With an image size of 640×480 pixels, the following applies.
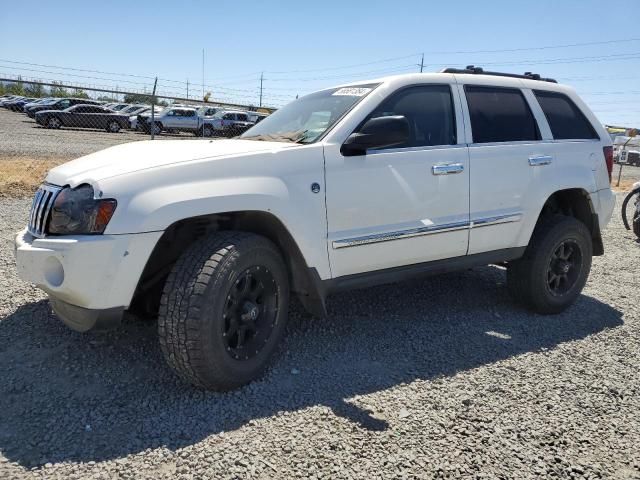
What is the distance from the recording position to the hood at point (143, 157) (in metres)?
2.95

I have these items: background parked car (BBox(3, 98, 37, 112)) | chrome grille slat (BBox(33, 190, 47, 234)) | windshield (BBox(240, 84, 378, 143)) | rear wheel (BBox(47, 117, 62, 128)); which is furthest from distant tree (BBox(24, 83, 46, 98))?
chrome grille slat (BBox(33, 190, 47, 234))

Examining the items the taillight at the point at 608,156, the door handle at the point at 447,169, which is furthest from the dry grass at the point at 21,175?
the taillight at the point at 608,156

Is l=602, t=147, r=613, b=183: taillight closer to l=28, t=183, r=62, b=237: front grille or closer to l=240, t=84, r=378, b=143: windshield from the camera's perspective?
l=240, t=84, r=378, b=143: windshield

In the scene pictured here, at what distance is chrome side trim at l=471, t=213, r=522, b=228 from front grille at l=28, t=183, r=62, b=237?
2855 millimetres

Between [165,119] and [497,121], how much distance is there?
83.8ft

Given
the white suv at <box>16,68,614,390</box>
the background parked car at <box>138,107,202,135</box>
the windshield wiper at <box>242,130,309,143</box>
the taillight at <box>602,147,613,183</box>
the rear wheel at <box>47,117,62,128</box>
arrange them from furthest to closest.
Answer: the background parked car at <box>138,107,202,135</box> < the rear wheel at <box>47,117,62,128</box> < the taillight at <box>602,147,613,183</box> < the windshield wiper at <box>242,130,309,143</box> < the white suv at <box>16,68,614,390</box>

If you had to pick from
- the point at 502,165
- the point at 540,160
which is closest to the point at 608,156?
the point at 540,160

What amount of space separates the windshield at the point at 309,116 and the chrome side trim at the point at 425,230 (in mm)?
700

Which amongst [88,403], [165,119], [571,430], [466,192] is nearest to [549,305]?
[466,192]

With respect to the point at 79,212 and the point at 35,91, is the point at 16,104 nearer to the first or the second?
the point at 35,91

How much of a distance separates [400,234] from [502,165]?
3.77 ft

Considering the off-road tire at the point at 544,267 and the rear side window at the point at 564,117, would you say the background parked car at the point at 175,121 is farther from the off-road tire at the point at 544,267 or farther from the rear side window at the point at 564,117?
the off-road tire at the point at 544,267

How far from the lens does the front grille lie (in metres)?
3.03

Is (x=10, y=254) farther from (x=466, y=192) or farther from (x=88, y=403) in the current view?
(x=466, y=192)
